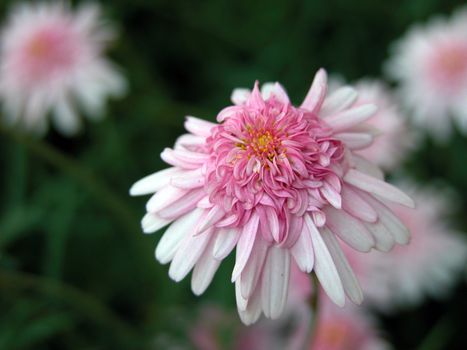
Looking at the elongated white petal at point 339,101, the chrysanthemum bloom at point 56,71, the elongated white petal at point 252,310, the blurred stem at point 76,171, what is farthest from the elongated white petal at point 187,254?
the chrysanthemum bloom at point 56,71

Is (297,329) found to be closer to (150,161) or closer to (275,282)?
(275,282)

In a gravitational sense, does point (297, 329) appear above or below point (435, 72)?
below

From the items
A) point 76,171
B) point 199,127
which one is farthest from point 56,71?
point 199,127

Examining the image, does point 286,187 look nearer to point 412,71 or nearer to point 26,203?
point 412,71

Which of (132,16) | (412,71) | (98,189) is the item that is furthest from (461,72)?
(132,16)

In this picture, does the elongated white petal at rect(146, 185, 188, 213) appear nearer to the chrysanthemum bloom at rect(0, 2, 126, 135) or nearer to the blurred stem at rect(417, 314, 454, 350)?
the blurred stem at rect(417, 314, 454, 350)

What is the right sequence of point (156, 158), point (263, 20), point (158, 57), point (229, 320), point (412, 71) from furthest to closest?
point (158, 57)
point (263, 20)
point (156, 158)
point (412, 71)
point (229, 320)
